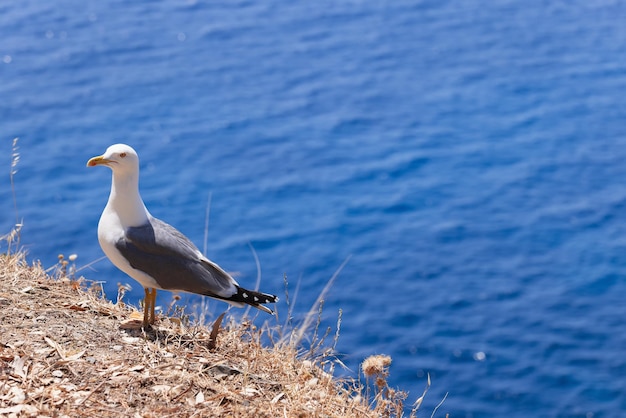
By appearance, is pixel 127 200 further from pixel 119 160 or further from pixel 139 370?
pixel 139 370

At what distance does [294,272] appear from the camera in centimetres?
900

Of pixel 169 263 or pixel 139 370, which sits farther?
pixel 169 263

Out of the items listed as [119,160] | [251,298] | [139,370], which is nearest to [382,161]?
[251,298]

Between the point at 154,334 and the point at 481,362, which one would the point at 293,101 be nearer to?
the point at 481,362

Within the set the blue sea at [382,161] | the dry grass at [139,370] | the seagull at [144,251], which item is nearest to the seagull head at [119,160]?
the seagull at [144,251]

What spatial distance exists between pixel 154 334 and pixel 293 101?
7.59 meters

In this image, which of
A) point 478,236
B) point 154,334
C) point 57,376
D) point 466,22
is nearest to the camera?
point 57,376

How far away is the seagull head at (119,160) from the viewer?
391 cm

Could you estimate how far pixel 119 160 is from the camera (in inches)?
155

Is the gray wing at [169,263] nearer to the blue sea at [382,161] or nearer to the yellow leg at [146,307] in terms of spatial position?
the yellow leg at [146,307]

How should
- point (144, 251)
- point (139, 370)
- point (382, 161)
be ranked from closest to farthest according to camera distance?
1. point (139, 370)
2. point (144, 251)
3. point (382, 161)

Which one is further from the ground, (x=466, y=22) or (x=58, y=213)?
(x=466, y=22)

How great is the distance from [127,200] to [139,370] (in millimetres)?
769

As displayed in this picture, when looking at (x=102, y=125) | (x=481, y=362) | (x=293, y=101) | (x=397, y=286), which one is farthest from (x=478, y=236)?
(x=102, y=125)
